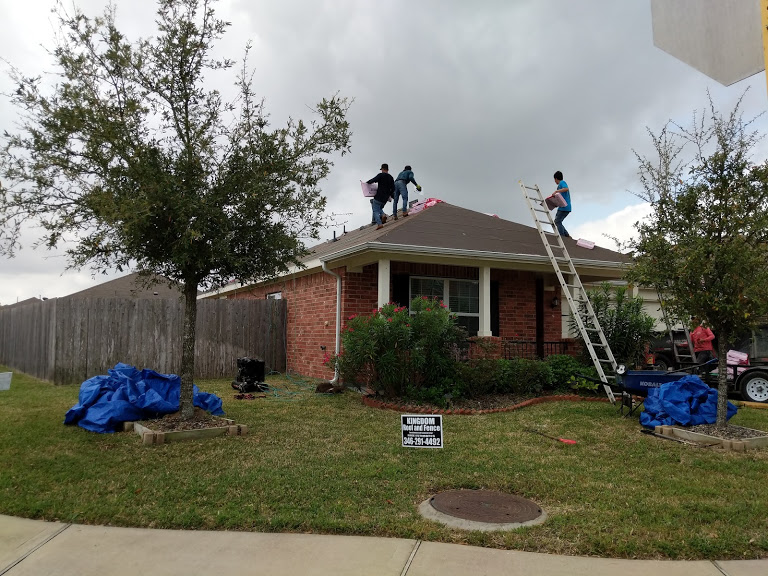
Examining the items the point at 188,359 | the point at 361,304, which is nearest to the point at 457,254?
the point at 361,304

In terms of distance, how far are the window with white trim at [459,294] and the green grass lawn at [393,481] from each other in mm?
4552

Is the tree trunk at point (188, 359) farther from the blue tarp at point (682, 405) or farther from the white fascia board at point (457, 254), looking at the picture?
the blue tarp at point (682, 405)

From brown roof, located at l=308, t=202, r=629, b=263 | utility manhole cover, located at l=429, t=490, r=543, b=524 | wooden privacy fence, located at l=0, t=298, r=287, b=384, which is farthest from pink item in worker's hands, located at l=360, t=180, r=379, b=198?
utility manhole cover, located at l=429, t=490, r=543, b=524

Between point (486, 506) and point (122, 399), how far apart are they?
206 inches

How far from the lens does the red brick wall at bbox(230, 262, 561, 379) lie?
12.4 metres

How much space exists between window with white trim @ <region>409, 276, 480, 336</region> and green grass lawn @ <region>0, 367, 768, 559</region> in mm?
4552

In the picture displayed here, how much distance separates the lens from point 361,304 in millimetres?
12383

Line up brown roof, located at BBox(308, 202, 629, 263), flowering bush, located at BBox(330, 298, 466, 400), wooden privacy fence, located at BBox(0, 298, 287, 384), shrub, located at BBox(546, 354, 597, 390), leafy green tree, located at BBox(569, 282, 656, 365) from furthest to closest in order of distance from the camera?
1. wooden privacy fence, located at BBox(0, 298, 287, 384)
2. brown roof, located at BBox(308, 202, 629, 263)
3. leafy green tree, located at BBox(569, 282, 656, 365)
4. shrub, located at BBox(546, 354, 597, 390)
5. flowering bush, located at BBox(330, 298, 466, 400)

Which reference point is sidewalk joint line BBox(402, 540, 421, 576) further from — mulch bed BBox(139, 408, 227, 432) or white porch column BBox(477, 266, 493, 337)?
white porch column BBox(477, 266, 493, 337)

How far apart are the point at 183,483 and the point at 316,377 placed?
28.1 ft

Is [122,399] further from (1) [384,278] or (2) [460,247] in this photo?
(2) [460,247]

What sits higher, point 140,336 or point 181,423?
point 140,336

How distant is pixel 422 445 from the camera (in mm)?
6191

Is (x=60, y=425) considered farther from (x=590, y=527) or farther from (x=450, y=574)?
(x=590, y=527)
